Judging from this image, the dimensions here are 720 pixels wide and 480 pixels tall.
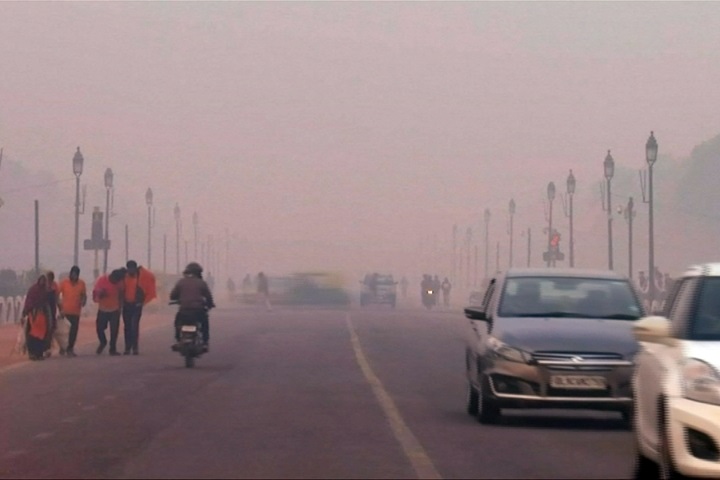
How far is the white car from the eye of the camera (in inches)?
410

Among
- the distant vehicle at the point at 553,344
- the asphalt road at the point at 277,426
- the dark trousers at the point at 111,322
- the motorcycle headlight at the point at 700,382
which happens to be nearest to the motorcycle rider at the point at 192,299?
the asphalt road at the point at 277,426

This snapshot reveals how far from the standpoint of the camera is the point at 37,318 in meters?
32.0

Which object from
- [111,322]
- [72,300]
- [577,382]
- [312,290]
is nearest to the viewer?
[577,382]

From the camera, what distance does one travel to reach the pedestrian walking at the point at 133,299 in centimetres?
3328

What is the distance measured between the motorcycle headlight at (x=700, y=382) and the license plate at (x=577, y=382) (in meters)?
5.37

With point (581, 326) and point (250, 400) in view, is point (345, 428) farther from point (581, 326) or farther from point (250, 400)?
point (250, 400)

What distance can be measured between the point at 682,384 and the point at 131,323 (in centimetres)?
2368

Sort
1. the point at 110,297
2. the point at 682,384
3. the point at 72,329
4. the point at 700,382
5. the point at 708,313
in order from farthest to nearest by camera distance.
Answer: the point at 110,297 < the point at 72,329 < the point at 708,313 < the point at 682,384 < the point at 700,382

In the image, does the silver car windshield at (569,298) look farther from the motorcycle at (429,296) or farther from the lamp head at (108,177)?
the motorcycle at (429,296)

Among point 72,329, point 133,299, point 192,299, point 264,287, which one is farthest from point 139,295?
point 264,287

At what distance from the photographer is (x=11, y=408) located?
771 inches

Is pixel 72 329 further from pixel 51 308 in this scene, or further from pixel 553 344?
pixel 553 344

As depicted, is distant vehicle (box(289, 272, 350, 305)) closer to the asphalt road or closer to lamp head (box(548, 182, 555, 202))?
lamp head (box(548, 182, 555, 202))

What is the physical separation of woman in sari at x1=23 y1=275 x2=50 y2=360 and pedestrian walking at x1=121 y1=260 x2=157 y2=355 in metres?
1.71
